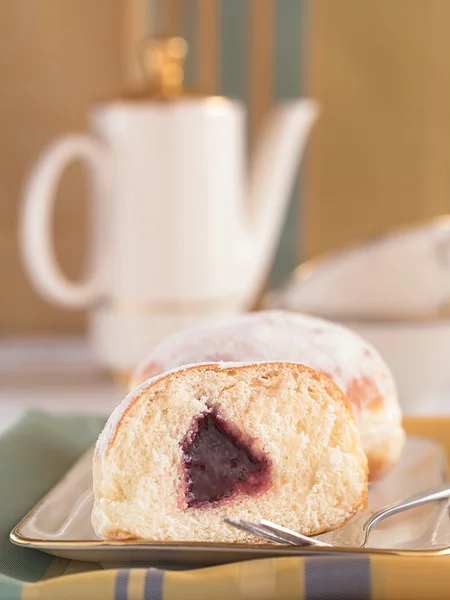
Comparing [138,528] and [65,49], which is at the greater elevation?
[65,49]

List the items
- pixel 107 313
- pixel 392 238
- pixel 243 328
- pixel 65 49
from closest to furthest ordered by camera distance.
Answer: pixel 243 328 < pixel 392 238 < pixel 107 313 < pixel 65 49

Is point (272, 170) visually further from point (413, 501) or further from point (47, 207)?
point (413, 501)

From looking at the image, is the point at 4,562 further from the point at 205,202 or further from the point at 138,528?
the point at 205,202

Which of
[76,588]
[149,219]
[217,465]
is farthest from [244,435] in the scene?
[149,219]

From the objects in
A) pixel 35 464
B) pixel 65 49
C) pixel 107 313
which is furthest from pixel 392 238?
pixel 65 49

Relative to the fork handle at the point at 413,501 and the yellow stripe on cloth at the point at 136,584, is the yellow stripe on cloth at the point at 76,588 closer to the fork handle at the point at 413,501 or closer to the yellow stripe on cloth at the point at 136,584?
the yellow stripe on cloth at the point at 136,584

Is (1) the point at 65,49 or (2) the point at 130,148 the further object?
(1) the point at 65,49

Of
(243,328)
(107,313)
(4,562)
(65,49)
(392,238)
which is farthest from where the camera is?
(65,49)

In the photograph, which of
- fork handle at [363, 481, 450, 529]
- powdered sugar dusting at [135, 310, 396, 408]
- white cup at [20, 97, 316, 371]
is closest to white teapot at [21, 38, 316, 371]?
white cup at [20, 97, 316, 371]
